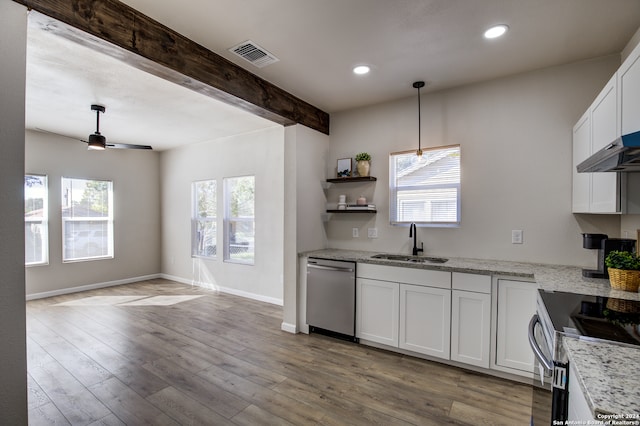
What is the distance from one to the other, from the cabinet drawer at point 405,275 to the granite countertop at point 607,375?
1602 millimetres

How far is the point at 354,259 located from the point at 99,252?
5.35 meters

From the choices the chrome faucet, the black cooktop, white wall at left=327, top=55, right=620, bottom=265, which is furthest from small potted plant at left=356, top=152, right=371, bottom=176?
the black cooktop

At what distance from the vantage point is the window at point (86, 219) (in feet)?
17.6

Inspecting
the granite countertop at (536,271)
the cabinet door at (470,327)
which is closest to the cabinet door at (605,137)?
the granite countertop at (536,271)

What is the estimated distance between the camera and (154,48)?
7.04ft

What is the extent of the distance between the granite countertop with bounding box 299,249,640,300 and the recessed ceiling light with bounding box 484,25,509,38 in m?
1.87

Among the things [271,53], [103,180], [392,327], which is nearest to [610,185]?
[392,327]

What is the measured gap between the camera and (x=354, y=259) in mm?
3271

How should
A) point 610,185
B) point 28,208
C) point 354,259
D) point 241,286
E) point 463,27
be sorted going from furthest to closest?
point 241,286, point 28,208, point 354,259, point 463,27, point 610,185

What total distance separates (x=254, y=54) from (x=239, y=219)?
327cm

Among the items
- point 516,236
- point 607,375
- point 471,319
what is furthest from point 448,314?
point 607,375

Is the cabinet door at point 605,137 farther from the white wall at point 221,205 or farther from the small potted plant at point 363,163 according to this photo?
the white wall at point 221,205

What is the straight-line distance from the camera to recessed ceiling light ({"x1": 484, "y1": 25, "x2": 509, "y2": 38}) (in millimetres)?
2215

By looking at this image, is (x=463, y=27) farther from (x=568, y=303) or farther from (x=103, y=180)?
(x=103, y=180)
